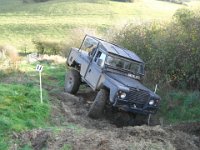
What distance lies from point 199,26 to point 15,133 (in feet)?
26.2

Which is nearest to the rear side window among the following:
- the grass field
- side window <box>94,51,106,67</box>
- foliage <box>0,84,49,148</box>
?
side window <box>94,51,106,67</box>

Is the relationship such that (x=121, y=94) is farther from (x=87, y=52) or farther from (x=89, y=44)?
(x=89, y=44)

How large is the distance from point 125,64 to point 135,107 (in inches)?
80.2

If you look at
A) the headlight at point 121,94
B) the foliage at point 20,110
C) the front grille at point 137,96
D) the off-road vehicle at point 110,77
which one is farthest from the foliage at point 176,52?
the foliage at point 20,110

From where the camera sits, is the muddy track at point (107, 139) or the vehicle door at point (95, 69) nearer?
the muddy track at point (107, 139)

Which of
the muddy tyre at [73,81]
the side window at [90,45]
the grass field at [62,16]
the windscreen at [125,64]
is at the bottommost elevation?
the grass field at [62,16]

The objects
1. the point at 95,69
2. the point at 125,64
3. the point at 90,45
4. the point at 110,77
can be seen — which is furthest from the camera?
the point at 90,45

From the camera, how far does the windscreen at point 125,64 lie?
1328 centimetres

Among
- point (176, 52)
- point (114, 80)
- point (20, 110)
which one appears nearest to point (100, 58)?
point (114, 80)

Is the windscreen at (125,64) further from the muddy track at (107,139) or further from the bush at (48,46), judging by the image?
the bush at (48,46)

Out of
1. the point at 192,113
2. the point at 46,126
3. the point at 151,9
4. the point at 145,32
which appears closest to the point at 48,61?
the point at 145,32

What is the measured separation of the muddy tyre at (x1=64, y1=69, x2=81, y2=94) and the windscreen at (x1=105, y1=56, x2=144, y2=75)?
1926 millimetres

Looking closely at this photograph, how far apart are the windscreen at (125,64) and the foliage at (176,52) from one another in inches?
66.1

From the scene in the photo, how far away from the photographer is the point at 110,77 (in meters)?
12.6
